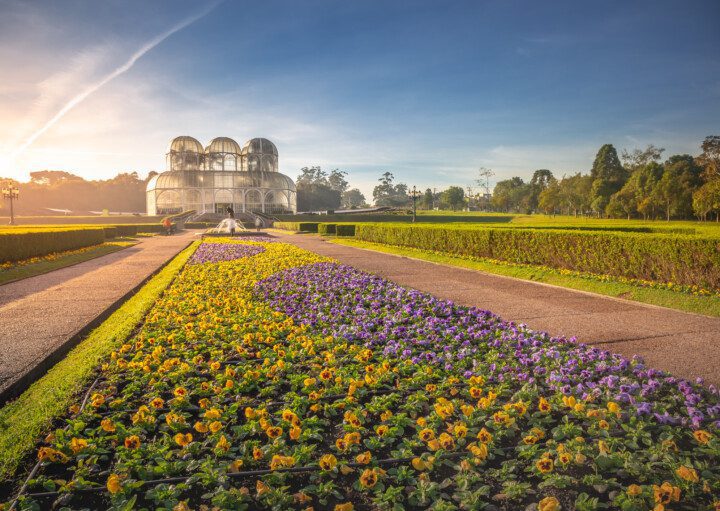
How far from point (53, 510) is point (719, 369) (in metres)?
5.34

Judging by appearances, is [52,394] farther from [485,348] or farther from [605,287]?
[605,287]

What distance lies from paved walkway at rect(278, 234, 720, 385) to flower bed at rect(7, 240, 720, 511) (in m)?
0.79

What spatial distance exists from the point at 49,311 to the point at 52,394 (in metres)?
3.70

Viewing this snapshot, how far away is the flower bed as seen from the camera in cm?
221

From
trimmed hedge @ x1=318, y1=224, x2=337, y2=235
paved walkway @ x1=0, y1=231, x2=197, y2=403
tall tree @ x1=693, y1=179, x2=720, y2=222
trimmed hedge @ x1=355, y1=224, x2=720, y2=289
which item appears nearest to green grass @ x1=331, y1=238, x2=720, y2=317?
trimmed hedge @ x1=355, y1=224, x2=720, y2=289

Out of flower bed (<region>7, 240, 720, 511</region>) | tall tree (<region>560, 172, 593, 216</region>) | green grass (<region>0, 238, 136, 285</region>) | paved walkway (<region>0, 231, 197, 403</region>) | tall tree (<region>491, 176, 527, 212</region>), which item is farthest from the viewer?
tall tree (<region>491, 176, 527, 212</region>)

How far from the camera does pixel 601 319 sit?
6.01m

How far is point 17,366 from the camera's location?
4102mm

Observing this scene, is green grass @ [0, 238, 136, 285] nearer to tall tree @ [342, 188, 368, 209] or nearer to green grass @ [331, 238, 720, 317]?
green grass @ [331, 238, 720, 317]

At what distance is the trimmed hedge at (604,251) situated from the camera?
7848 mm

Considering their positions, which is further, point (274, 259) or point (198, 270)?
point (274, 259)

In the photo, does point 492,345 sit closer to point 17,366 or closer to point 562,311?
point 562,311

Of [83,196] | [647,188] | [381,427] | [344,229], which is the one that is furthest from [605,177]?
[83,196]

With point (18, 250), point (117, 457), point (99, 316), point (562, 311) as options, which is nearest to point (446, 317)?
point (562, 311)
